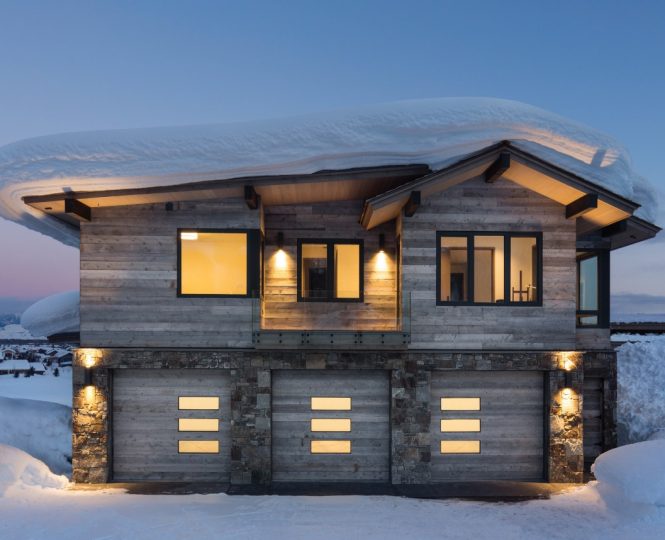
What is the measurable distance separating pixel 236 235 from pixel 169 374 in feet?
11.4

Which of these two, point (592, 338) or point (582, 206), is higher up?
point (582, 206)

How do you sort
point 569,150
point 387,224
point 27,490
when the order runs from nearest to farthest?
1. point 27,490
2. point 569,150
3. point 387,224

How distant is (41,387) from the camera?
63.6ft

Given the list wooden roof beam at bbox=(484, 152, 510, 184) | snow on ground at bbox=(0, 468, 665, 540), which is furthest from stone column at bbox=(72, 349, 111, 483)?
wooden roof beam at bbox=(484, 152, 510, 184)

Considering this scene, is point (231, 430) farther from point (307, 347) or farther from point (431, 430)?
point (431, 430)

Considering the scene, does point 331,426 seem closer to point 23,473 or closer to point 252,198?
point 252,198

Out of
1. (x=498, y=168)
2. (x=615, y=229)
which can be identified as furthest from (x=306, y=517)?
(x=615, y=229)

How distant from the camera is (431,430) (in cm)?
1000

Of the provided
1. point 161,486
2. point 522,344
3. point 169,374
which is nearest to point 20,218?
point 169,374

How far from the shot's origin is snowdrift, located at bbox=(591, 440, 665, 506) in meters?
7.76

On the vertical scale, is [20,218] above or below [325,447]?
above

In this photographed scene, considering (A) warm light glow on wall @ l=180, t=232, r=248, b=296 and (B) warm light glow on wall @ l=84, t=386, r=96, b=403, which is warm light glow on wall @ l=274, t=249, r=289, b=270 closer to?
(A) warm light glow on wall @ l=180, t=232, r=248, b=296

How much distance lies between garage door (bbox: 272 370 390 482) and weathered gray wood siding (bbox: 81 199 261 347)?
1.72 meters

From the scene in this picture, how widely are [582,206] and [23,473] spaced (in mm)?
12985
